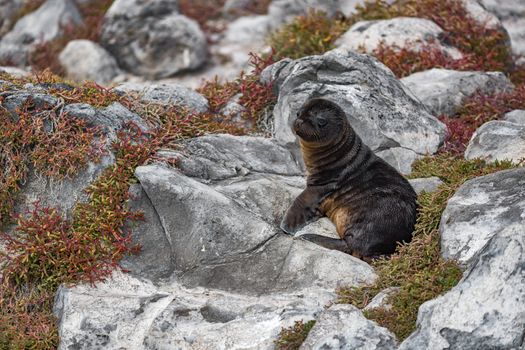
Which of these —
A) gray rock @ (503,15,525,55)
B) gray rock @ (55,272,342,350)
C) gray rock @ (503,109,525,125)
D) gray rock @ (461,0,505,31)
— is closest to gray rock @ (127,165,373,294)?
gray rock @ (55,272,342,350)

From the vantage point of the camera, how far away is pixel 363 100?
11.4 m

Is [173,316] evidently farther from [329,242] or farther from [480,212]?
[480,212]

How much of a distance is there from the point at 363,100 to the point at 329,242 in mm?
3130

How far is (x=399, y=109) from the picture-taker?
11.7 meters

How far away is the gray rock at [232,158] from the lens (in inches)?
383

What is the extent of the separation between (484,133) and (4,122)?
6.01 metres

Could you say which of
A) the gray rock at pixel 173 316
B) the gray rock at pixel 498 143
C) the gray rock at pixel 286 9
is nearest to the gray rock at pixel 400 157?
the gray rock at pixel 498 143

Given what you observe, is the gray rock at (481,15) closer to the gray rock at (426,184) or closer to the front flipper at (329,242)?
the gray rock at (426,184)

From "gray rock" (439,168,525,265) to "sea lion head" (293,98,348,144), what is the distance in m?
2.02

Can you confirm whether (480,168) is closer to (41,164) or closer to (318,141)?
(318,141)

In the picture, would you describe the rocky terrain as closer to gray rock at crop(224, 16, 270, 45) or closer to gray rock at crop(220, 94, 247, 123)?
gray rock at crop(220, 94, 247, 123)

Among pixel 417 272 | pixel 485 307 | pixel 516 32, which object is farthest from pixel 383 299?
pixel 516 32

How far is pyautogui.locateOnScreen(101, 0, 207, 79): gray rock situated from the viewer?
2027cm

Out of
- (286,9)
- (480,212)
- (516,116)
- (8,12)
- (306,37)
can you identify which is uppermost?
(480,212)
